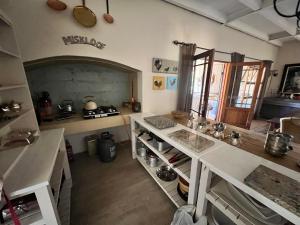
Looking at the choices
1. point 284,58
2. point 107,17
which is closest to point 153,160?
point 107,17

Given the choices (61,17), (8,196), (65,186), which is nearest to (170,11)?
(61,17)

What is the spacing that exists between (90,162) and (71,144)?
0.50 m

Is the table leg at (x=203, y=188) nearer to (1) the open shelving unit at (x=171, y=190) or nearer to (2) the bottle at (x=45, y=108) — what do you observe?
(1) the open shelving unit at (x=171, y=190)

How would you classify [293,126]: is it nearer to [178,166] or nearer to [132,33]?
[178,166]

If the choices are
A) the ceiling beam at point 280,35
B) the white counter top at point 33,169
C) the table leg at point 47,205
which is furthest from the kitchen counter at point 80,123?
the ceiling beam at point 280,35

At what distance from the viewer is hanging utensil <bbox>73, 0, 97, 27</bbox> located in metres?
1.48

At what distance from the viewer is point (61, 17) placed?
1.45m

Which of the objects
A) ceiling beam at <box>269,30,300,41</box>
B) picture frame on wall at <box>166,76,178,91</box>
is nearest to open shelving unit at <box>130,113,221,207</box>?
picture frame on wall at <box>166,76,178,91</box>

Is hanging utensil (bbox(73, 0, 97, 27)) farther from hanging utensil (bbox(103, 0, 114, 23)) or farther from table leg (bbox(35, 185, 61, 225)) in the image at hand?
table leg (bbox(35, 185, 61, 225))

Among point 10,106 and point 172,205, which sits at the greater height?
point 10,106

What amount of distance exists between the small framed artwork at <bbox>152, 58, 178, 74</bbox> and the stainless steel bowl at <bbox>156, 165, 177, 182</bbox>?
61.7 inches

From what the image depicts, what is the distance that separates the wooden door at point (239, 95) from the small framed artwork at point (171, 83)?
1.71m

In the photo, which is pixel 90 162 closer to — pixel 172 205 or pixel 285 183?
pixel 172 205

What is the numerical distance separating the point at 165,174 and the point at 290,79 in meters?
5.73
